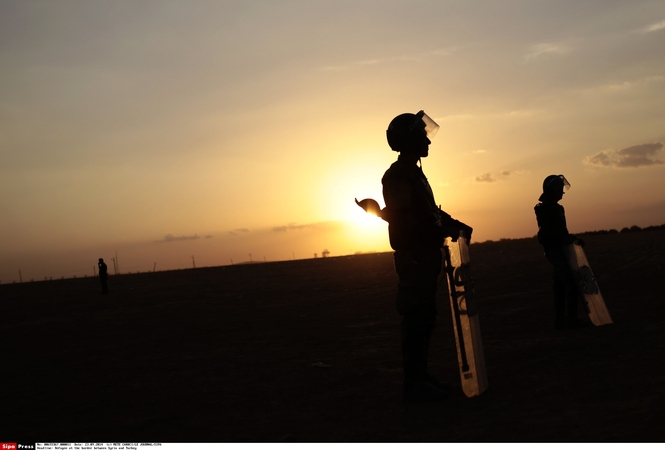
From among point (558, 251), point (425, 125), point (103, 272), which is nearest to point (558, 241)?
point (558, 251)

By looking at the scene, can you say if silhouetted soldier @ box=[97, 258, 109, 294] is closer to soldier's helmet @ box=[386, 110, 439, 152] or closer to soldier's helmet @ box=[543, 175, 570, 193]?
soldier's helmet @ box=[543, 175, 570, 193]

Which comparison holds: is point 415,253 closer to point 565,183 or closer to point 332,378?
point 332,378

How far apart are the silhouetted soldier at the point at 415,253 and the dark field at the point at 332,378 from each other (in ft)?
1.37

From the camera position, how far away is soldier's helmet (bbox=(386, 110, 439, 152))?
21.8 feet

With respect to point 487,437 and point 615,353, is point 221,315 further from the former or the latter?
point 487,437

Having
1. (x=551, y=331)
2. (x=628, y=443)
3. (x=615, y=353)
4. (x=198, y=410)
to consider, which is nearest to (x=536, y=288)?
(x=551, y=331)

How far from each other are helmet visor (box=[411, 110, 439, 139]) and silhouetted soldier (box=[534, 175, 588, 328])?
4423 millimetres

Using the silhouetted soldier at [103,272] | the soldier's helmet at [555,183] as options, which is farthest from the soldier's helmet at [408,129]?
the silhouetted soldier at [103,272]

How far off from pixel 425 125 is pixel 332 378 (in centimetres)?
328

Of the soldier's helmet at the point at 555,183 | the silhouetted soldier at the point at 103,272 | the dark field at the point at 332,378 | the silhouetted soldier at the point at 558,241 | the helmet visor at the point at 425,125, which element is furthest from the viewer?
the silhouetted soldier at the point at 103,272

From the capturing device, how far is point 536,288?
16.7m

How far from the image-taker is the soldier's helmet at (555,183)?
1045 cm

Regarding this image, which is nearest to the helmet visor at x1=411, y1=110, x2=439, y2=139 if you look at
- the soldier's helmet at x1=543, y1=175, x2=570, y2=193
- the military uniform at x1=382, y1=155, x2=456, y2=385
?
the military uniform at x1=382, y1=155, x2=456, y2=385

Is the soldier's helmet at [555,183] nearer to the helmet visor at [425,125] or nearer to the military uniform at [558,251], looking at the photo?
the military uniform at [558,251]
